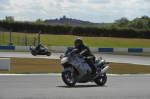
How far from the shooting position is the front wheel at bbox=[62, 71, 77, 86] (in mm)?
13352

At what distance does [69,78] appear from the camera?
13477 mm

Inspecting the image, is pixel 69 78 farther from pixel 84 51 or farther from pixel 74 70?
pixel 84 51

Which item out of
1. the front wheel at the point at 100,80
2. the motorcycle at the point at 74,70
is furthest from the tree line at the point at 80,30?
the motorcycle at the point at 74,70

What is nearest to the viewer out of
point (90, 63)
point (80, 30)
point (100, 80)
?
point (90, 63)

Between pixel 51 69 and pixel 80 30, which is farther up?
pixel 80 30

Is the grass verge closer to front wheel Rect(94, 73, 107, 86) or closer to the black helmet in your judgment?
front wheel Rect(94, 73, 107, 86)

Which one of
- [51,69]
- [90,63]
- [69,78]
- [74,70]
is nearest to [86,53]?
[90,63]

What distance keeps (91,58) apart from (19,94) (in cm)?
373

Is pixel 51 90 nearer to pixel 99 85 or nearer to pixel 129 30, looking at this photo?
pixel 99 85

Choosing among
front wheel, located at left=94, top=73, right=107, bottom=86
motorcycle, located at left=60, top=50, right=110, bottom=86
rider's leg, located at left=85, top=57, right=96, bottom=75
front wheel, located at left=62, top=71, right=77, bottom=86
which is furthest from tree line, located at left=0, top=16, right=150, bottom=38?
front wheel, located at left=62, top=71, right=77, bottom=86

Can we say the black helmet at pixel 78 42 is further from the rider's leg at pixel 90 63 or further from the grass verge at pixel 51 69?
the grass verge at pixel 51 69

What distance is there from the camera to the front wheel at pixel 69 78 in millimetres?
13352

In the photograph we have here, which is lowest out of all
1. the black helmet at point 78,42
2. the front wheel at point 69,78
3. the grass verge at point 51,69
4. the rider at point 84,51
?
the grass verge at point 51,69

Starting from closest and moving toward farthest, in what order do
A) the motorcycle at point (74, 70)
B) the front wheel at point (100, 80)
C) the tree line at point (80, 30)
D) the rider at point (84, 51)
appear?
the motorcycle at point (74, 70) < the rider at point (84, 51) < the front wheel at point (100, 80) < the tree line at point (80, 30)
